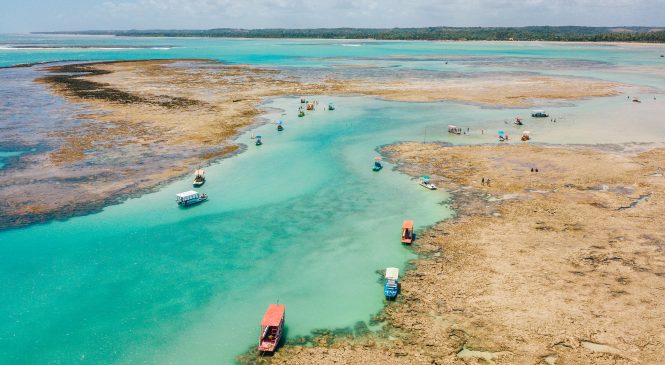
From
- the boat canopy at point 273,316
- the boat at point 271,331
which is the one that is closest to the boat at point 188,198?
the boat canopy at point 273,316

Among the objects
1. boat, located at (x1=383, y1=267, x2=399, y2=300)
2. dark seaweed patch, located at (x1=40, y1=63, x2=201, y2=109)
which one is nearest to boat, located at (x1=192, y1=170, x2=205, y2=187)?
boat, located at (x1=383, y1=267, x2=399, y2=300)

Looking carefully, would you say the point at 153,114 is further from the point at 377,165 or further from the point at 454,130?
the point at 454,130

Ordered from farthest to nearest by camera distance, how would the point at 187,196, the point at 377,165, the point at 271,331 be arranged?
the point at 377,165
the point at 187,196
the point at 271,331

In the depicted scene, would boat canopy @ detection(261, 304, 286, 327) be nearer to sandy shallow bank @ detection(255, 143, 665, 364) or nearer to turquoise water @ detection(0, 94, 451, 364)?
turquoise water @ detection(0, 94, 451, 364)

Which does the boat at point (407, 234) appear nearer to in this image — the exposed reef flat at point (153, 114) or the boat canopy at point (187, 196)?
the boat canopy at point (187, 196)

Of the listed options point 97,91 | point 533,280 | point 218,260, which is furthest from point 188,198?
point 97,91
